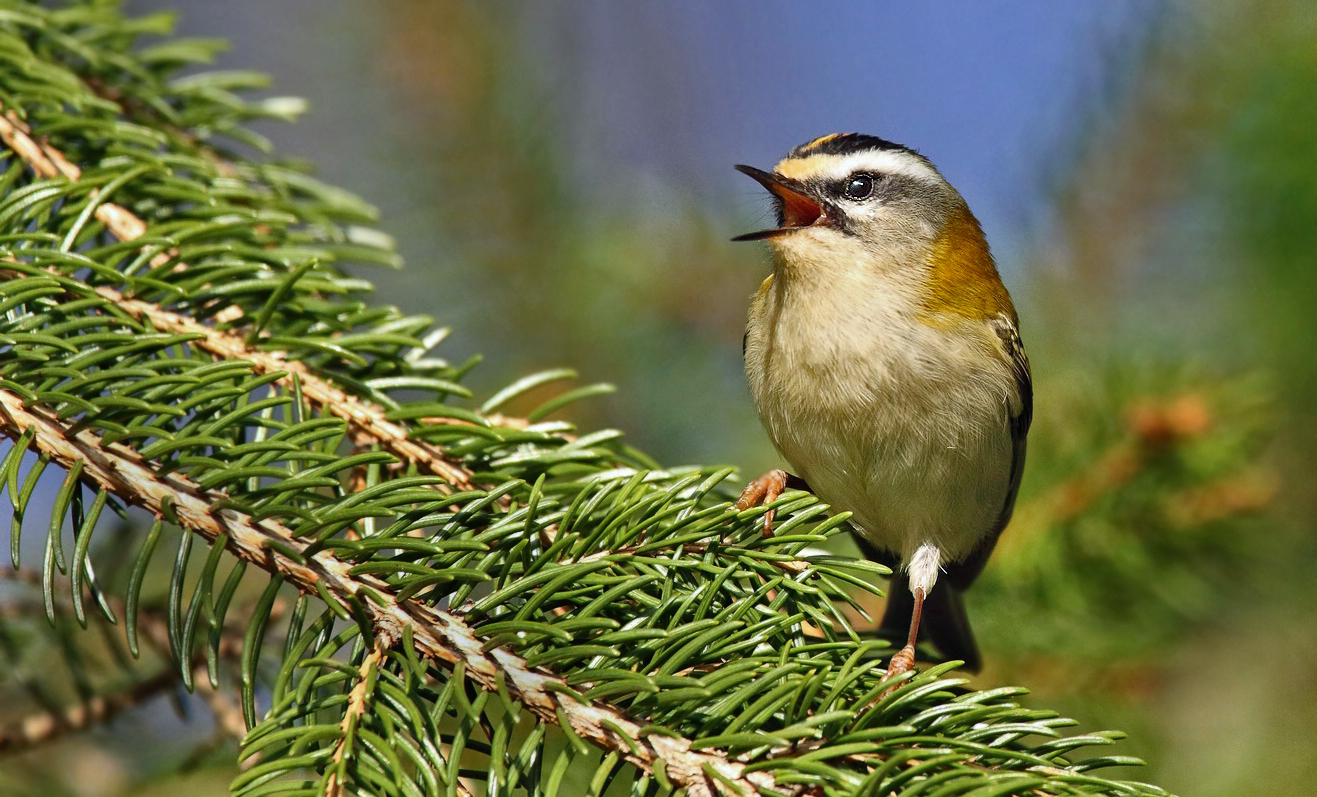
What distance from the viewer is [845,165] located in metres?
2.06

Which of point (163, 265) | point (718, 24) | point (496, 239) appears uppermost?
point (718, 24)

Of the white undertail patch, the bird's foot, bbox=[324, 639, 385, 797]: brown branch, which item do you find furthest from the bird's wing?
bbox=[324, 639, 385, 797]: brown branch

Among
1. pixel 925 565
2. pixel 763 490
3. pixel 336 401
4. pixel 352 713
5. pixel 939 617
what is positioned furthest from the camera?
pixel 939 617

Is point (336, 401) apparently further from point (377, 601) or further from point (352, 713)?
point (352, 713)

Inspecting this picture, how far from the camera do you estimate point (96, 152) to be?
4.72 ft

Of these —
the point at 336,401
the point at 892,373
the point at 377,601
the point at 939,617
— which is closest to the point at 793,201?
the point at 892,373

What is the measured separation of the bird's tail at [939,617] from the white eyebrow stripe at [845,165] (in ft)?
2.50

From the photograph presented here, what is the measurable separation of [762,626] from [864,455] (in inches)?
29.6

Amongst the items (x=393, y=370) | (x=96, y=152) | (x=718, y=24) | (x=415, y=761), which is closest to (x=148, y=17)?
(x=96, y=152)

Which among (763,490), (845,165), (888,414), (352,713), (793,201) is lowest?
(352,713)

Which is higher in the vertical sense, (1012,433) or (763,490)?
(1012,433)

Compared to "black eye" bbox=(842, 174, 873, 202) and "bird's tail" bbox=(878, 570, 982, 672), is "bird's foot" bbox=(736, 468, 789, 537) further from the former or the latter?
"black eye" bbox=(842, 174, 873, 202)

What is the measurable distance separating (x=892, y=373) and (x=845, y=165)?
54cm

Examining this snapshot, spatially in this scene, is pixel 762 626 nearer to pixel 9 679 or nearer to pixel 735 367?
pixel 9 679
